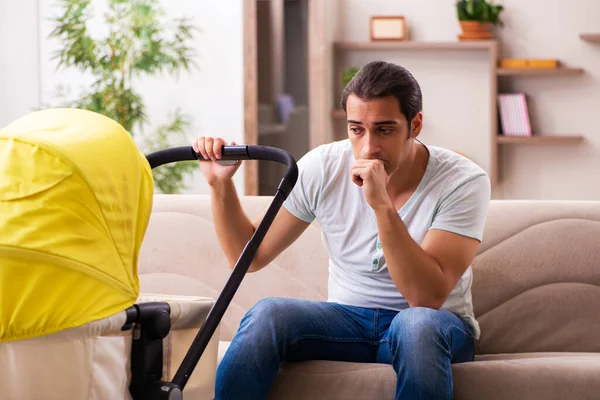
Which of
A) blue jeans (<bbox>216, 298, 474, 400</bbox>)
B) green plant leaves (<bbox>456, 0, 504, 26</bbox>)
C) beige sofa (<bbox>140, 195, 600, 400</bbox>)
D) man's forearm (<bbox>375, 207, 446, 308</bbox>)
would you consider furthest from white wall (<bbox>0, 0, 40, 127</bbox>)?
man's forearm (<bbox>375, 207, 446, 308</bbox>)

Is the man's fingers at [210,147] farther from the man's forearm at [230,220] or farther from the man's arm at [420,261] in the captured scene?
the man's arm at [420,261]

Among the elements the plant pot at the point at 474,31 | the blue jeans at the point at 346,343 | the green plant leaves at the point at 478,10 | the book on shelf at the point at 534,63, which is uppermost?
Answer: the green plant leaves at the point at 478,10

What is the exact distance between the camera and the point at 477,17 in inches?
194

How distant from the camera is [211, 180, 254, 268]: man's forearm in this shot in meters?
2.01

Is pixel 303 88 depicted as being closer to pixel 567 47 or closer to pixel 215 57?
pixel 215 57

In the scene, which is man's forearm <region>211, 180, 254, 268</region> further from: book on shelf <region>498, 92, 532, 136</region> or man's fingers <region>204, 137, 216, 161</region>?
book on shelf <region>498, 92, 532, 136</region>

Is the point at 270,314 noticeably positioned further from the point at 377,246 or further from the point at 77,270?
the point at 77,270

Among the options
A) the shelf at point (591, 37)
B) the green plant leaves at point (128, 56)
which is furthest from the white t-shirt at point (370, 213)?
the shelf at point (591, 37)

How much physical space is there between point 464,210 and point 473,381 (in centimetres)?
37

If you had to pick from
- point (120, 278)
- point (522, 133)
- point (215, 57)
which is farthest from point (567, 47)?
point (120, 278)

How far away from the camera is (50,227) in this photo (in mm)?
1292

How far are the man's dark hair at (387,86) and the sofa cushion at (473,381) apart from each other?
0.56m

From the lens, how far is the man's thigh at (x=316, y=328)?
181cm

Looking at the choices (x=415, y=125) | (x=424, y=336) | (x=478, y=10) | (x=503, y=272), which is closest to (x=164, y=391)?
(x=424, y=336)
